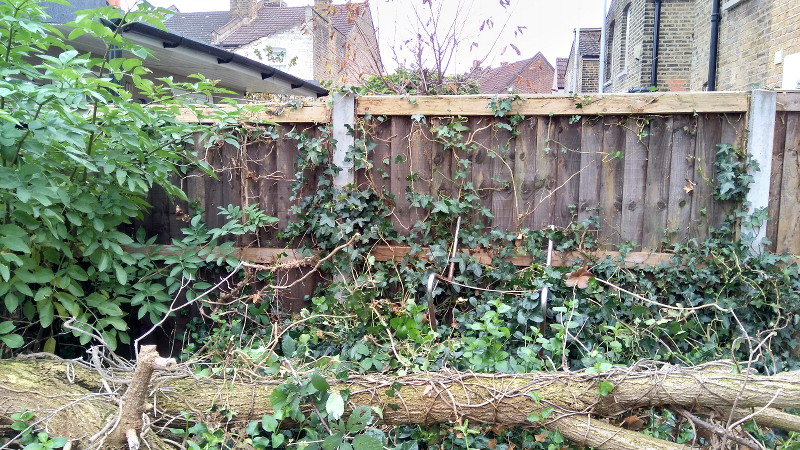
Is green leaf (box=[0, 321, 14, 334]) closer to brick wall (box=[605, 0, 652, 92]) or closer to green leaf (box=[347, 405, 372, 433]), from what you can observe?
green leaf (box=[347, 405, 372, 433])

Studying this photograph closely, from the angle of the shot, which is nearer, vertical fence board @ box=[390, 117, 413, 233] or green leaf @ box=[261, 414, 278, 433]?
green leaf @ box=[261, 414, 278, 433]

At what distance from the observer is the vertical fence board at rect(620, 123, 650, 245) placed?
12.0ft

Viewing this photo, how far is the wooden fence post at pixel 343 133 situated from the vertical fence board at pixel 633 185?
6.20ft

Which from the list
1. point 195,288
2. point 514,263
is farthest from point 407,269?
point 195,288

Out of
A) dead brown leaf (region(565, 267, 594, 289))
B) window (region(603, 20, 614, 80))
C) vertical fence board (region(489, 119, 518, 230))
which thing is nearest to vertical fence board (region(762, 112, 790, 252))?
dead brown leaf (region(565, 267, 594, 289))

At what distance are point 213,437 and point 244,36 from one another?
25.2 meters

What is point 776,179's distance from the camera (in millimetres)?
3551

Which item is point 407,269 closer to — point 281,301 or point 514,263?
point 514,263

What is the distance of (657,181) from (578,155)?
55 cm

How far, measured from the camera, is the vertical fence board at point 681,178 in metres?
3.62

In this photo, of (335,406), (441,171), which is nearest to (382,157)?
(441,171)

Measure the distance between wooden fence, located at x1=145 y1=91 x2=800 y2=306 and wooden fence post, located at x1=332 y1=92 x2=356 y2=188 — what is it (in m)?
0.01

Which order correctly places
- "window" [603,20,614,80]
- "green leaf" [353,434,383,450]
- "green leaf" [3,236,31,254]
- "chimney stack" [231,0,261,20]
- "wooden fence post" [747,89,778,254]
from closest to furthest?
1. "green leaf" [353,434,383,450]
2. "green leaf" [3,236,31,254]
3. "wooden fence post" [747,89,778,254]
4. "window" [603,20,614,80]
5. "chimney stack" [231,0,261,20]

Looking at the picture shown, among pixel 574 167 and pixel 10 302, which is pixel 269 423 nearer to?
pixel 10 302
